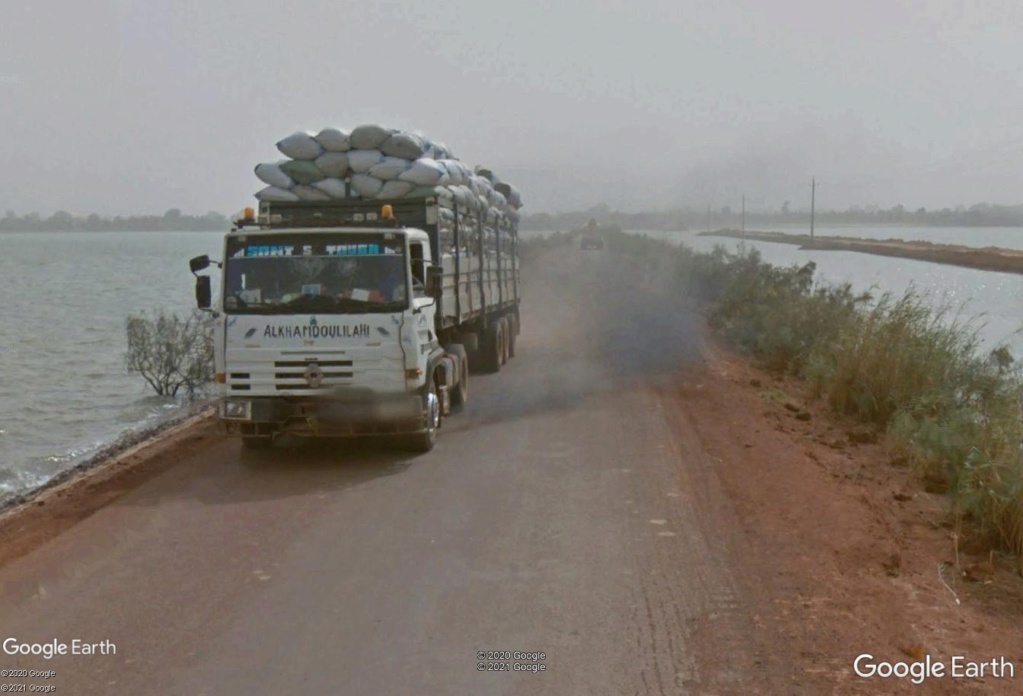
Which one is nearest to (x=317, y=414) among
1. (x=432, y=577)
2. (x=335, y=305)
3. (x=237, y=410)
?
(x=237, y=410)

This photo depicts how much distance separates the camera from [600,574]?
23.5 feet

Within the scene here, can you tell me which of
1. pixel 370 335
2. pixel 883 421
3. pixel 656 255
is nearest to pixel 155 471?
pixel 370 335

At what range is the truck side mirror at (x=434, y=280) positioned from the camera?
11.9 m

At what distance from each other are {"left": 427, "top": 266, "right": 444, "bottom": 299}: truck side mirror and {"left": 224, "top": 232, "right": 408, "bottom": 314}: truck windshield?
830 millimetres

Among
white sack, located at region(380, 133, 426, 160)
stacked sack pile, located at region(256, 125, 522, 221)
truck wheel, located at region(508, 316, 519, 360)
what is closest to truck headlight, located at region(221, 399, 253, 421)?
stacked sack pile, located at region(256, 125, 522, 221)

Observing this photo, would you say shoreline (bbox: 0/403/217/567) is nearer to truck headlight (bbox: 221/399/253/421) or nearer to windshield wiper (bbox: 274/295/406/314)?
truck headlight (bbox: 221/399/253/421)

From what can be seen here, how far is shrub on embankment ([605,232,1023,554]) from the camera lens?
8.52 m

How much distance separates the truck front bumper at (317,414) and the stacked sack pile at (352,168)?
10.4ft

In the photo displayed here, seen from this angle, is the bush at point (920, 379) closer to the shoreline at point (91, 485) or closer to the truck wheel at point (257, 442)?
the truck wheel at point (257, 442)

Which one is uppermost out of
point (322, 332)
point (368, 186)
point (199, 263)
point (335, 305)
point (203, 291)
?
point (368, 186)

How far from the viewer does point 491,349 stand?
1880 cm
